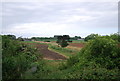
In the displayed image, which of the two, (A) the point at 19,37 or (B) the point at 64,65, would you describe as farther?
(A) the point at 19,37

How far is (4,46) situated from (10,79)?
200 cm

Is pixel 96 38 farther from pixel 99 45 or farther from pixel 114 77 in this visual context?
pixel 114 77

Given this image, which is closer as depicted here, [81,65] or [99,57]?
[81,65]

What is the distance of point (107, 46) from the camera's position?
866cm

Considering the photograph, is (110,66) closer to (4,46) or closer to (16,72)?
(16,72)

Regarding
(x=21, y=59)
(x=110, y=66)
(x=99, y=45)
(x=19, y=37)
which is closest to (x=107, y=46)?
(x=99, y=45)

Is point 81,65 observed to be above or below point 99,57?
below

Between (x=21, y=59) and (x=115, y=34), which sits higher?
(x=115, y=34)

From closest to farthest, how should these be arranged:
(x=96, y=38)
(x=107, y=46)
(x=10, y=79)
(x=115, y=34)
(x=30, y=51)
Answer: (x=10, y=79), (x=107, y=46), (x=96, y=38), (x=115, y=34), (x=30, y=51)

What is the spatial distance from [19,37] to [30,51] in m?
1.16

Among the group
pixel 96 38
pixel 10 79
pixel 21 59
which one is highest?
pixel 96 38

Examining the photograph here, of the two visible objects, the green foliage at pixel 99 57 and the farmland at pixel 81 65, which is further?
the green foliage at pixel 99 57

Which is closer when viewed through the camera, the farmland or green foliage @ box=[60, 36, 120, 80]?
the farmland

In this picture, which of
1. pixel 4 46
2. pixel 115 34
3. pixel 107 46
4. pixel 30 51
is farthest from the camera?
pixel 30 51
